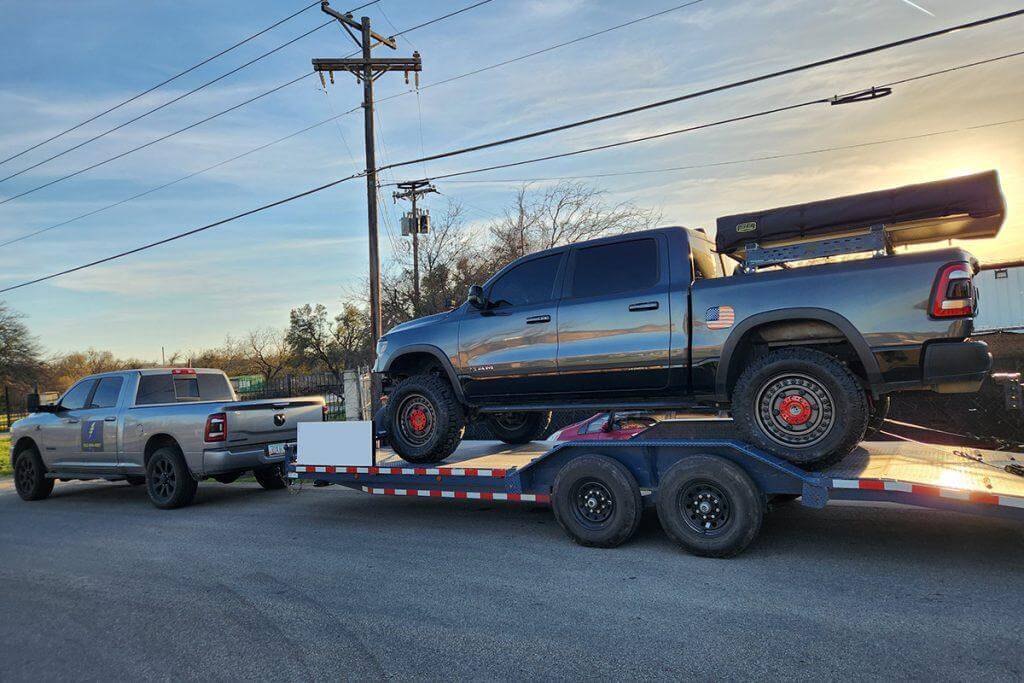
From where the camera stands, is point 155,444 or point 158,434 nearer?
point 158,434

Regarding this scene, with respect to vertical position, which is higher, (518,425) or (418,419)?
(418,419)

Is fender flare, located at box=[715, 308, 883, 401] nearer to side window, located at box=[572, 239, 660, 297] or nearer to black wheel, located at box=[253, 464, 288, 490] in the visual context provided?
side window, located at box=[572, 239, 660, 297]

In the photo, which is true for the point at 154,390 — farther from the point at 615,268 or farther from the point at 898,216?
the point at 898,216

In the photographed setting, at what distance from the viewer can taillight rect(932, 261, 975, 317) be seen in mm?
4859

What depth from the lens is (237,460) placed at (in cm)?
867

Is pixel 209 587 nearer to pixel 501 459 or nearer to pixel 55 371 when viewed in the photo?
pixel 501 459

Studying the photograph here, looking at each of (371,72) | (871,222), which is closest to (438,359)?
(871,222)

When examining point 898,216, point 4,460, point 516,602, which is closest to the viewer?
point 516,602

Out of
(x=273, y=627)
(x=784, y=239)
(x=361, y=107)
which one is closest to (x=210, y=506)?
(x=273, y=627)

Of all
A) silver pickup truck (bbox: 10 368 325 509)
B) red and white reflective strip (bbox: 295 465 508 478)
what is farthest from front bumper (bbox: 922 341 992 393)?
silver pickup truck (bbox: 10 368 325 509)

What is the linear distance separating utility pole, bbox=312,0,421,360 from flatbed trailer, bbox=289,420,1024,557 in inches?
411

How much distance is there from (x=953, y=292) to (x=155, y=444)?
9089 millimetres

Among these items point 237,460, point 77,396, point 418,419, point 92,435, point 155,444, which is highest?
point 77,396

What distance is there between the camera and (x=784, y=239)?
577 centimetres
